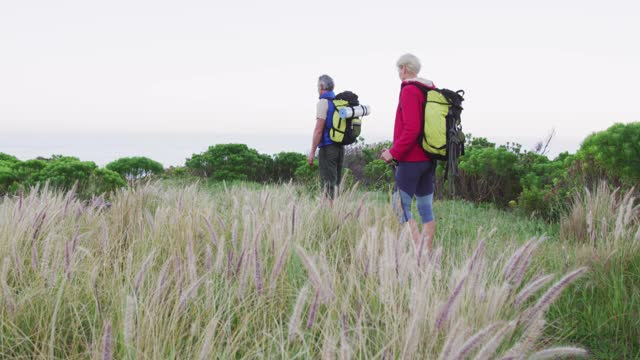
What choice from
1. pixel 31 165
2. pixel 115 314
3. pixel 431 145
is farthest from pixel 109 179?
pixel 115 314

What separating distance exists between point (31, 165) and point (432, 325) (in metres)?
8.94

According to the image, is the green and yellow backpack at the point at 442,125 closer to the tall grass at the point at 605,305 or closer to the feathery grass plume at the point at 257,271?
the tall grass at the point at 605,305

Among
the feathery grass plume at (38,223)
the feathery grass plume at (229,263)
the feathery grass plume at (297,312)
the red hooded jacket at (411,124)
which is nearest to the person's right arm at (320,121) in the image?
the red hooded jacket at (411,124)

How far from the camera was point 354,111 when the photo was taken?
818 cm

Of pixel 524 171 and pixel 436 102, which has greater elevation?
pixel 436 102

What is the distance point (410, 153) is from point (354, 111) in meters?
2.99

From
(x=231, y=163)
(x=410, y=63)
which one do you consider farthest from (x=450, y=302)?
(x=231, y=163)

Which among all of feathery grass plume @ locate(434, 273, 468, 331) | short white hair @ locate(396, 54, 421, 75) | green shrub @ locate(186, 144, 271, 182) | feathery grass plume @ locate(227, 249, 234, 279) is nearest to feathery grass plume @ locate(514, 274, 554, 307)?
feathery grass plume @ locate(434, 273, 468, 331)

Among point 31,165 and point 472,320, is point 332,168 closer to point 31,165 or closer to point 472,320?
point 31,165

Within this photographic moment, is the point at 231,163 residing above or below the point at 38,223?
A: below

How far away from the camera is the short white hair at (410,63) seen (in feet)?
17.8

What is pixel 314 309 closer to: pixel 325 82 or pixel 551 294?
pixel 551 294

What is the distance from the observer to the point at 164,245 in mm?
4230

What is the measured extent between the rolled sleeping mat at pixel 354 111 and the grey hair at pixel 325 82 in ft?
1.70
